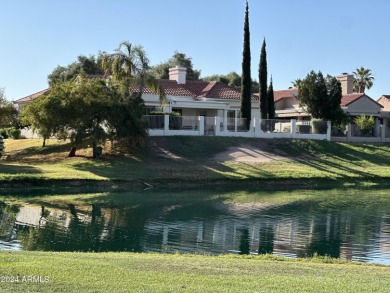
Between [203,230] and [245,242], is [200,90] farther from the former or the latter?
[245,242]

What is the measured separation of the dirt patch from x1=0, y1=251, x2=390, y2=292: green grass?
108ft

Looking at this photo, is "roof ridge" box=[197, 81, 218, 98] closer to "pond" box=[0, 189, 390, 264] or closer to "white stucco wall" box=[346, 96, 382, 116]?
"white stucco wall" box=[346, 96, 382, 116]

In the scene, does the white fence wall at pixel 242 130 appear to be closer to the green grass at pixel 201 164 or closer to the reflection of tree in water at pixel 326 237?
the green grass at pixel 201 164

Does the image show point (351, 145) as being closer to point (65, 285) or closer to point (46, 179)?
point (46, 179)

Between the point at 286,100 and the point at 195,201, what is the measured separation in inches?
1772

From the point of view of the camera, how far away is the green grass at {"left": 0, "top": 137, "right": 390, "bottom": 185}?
38.4 meters

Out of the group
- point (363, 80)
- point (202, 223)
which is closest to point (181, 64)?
point (363, 80)

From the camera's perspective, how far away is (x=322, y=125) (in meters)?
55.1

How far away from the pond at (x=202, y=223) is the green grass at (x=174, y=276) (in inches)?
207

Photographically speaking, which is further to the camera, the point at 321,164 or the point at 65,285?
the point at 321,164

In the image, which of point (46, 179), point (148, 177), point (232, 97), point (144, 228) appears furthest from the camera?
point (232, 97)

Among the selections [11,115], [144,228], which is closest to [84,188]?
[144,228]

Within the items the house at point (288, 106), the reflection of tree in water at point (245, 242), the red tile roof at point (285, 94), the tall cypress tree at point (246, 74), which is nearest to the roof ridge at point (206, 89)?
the tall cypress tree at point (246, 74)

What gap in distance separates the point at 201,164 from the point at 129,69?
10.7 metres
